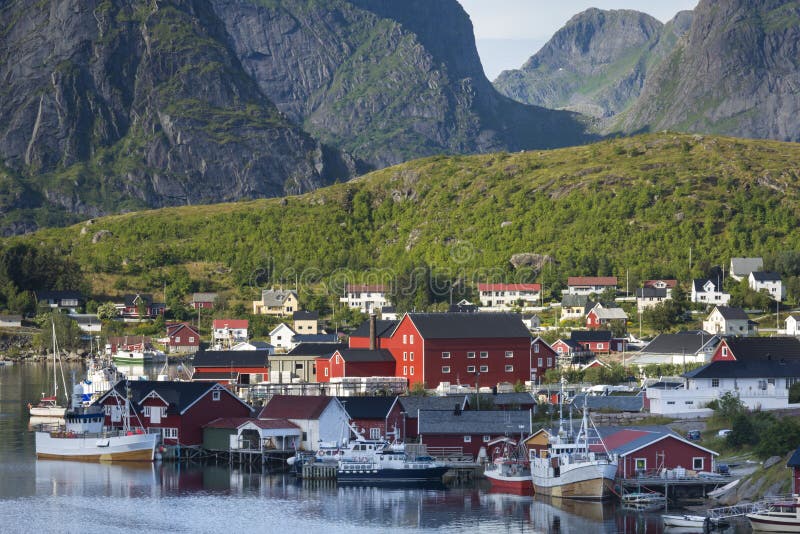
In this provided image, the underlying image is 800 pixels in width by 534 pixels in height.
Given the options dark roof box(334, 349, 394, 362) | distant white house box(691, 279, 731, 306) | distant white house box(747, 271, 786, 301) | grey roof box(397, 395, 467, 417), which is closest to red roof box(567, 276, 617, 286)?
distant white house box(691, 279, 731, 306)

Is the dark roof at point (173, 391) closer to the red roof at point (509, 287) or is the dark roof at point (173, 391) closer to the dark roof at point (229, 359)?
the dark roof at point (229, 359)

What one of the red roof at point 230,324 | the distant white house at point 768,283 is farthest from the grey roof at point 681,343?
the red roof at point 230,324

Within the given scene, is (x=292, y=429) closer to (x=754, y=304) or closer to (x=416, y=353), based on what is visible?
(x=416, y=353)

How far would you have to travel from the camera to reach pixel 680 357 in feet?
331

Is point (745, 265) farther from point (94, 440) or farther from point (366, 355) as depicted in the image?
point (94, 440)

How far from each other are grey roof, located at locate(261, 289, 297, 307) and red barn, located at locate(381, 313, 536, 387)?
58.2m

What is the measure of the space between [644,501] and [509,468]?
25.6 feet

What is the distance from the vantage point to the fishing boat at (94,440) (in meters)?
71.2

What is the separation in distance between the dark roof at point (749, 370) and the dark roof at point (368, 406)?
56.1 feet

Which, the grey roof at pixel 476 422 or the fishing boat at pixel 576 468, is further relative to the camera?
the grey roof at pixel 476 422

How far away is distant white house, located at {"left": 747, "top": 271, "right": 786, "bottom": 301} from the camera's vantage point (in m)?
136

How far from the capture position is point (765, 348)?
277 ft

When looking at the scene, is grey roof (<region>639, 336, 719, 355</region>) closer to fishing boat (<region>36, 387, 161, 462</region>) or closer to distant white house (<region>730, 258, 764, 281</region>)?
distant white house (<region>730, 258, 764, 281</region>)

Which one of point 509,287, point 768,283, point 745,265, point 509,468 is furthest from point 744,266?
point 509,468
